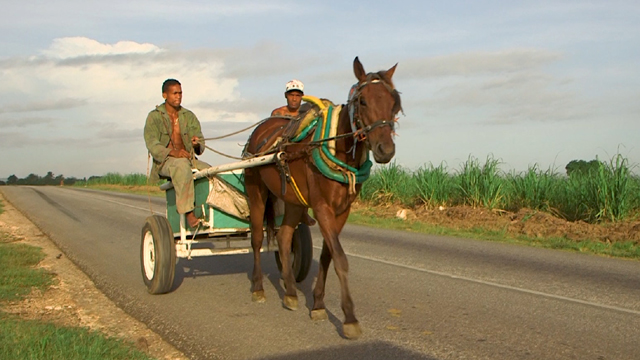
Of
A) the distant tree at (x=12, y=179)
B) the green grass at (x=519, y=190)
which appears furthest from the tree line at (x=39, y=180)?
the green grass at (x=519, y=190)

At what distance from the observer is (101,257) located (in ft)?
36.7

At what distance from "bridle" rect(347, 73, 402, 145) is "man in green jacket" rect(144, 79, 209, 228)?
8.87 feet

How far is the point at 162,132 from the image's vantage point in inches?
324

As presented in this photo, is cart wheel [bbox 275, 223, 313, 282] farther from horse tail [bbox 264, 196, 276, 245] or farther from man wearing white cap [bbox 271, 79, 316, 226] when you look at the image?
man wearing white cap [bbox 271, 79, 316, 226]

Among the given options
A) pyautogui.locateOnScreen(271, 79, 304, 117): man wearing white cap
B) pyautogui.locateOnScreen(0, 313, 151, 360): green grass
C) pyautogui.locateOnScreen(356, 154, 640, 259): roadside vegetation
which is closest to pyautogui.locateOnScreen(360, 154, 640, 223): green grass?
pyautogui.locateOnScreen(356, 154, 640, 259): roadside vegetation

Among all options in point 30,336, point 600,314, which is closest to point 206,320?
point 30,336

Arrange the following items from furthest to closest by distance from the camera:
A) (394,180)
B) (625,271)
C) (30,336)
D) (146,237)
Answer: (394,180) → (625,271) → (146,237) → (30,336)

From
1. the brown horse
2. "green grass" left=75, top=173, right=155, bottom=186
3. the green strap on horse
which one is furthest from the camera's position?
"green grass" left=75, top=173, right=155, bottom=186

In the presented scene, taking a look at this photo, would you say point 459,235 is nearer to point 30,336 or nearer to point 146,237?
point 146,237

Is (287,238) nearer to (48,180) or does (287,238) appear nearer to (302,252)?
(302,252)

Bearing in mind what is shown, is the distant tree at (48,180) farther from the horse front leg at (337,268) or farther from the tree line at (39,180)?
the horse front leg at (337,268)

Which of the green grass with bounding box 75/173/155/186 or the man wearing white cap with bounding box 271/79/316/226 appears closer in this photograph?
the man wearing white cap with bounding box 271/79/316/226

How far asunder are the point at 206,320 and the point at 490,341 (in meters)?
2.77

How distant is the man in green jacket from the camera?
25.4 ft
